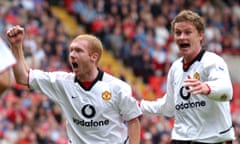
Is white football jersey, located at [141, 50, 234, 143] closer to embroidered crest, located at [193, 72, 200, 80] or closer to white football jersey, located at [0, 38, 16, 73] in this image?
embroidered crest, located at [193, 72, 200, 80]

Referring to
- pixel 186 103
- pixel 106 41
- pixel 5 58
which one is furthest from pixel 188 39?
pixel 106 41

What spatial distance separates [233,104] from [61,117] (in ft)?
18.6

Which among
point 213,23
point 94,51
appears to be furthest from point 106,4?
point 94,51

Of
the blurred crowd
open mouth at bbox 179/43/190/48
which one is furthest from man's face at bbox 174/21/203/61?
the blurred crowd

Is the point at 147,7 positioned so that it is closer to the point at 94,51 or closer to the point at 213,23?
the point at 213,23

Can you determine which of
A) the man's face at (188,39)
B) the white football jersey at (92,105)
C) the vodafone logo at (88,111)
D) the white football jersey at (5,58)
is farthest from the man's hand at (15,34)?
the white football jersey at (5,58)

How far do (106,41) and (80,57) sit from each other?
11.6 metres

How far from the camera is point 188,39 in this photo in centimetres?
727

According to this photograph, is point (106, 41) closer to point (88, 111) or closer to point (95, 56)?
point (95, 56)

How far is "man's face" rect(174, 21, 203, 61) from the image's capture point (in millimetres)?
7277

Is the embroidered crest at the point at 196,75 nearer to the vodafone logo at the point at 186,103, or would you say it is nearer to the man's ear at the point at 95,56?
the vodafone logo at the point at 186,103

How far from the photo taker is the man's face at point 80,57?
720 centimetres

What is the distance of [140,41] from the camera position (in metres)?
19.2

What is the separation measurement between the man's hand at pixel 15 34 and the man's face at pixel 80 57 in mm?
569
